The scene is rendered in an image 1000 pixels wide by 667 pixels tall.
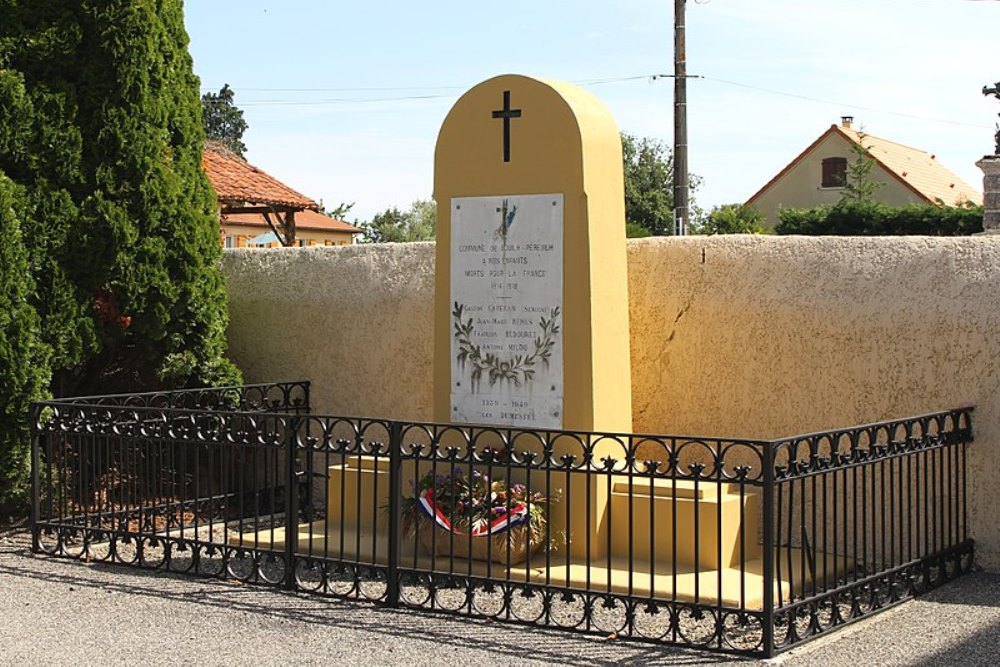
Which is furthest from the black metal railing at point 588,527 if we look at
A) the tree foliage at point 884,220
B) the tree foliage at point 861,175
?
the tree foliage at point 861,175

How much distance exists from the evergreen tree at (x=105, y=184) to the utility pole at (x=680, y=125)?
30.0 feet

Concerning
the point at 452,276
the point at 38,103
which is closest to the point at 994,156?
the point at 452,276

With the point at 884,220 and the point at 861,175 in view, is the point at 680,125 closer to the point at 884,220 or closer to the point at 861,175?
the point at 884,220

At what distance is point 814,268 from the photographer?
832 centimetres

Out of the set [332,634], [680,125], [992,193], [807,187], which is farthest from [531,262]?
[807,187]

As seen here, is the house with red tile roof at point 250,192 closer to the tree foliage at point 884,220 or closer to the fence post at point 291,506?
the fence post at point 291,506

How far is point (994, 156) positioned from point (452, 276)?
19.8 ft

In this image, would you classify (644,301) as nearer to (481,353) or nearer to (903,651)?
(481,353)

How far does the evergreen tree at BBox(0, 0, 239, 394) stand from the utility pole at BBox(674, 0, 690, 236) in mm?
9158

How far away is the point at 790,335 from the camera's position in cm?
840

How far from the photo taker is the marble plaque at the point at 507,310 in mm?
7988

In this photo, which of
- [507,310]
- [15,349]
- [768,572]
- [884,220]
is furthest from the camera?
[884,220]

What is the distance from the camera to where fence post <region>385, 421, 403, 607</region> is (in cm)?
714

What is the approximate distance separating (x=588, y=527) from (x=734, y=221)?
23086mm
